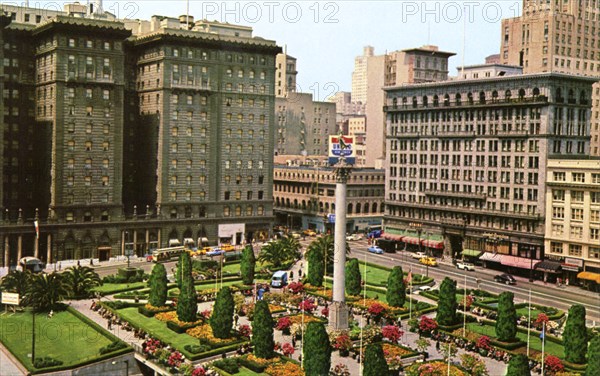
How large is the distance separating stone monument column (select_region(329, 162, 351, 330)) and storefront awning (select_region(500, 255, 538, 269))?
44.1 m

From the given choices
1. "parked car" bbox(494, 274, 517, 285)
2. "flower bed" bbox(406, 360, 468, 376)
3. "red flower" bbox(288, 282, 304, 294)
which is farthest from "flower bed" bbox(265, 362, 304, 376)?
"parked car" bbox(494, 274, 517, 285)

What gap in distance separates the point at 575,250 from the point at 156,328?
205ft

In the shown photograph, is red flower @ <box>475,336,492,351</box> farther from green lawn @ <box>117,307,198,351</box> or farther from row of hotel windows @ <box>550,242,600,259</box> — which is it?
row of hotel windows @ <box>550,242,600,259</box>

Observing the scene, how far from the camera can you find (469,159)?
4926 inches

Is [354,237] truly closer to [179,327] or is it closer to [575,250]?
[575,250]

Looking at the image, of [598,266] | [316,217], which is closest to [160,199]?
[316,217]

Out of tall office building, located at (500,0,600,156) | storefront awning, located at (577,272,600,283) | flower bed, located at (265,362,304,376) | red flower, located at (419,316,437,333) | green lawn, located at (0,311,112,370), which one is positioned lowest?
green lawn, located at (0,311,112,370)

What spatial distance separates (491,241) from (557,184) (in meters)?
16.3

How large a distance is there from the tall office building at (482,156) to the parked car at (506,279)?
14.7ft

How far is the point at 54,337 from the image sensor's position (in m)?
73.7

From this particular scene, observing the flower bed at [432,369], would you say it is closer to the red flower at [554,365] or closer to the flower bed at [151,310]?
the red flower at [554,365]

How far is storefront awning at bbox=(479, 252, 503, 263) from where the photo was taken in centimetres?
11531

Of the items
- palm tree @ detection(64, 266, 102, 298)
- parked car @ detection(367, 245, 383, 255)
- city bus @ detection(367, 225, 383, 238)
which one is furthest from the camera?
city bus @ detection(367, 225, 383, 238)

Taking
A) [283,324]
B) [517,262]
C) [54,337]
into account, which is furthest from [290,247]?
[54,337]
